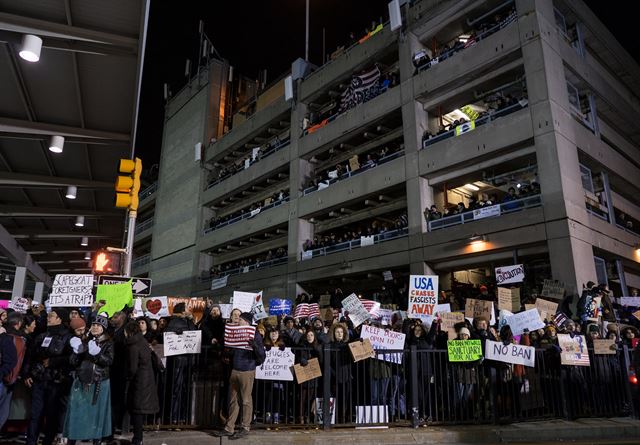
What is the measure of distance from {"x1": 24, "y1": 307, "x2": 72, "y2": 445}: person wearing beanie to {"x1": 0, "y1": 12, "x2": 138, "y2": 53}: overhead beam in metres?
4.57

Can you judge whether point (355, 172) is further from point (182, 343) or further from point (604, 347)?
point (182, 343)

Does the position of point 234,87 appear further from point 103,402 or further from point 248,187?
point 103,402

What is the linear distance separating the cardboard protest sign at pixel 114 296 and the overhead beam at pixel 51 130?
3.17 meters

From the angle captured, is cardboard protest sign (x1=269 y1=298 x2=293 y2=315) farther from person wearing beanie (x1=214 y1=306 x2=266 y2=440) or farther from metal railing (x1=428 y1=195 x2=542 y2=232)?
person wearing beanie (x1=214 y1=306 x2=266 y2=440)

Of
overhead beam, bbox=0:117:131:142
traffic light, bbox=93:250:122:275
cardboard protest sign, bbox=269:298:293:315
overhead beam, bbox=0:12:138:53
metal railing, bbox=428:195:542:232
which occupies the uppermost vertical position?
metal railing, bbox=428:195:542:232

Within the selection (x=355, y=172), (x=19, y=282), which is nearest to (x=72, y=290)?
(x=19, y=282)

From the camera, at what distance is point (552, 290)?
18.3 metres

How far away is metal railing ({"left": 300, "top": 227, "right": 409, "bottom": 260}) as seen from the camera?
27297 millimetres

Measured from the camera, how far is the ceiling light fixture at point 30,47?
7242mm

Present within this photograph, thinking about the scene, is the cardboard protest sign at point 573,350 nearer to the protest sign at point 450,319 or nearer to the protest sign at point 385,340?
the protest sign at point 450,319

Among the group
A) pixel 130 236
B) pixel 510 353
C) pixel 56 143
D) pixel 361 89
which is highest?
pixel 361 89

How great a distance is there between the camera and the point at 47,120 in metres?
10.2

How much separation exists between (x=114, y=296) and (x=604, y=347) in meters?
10.4

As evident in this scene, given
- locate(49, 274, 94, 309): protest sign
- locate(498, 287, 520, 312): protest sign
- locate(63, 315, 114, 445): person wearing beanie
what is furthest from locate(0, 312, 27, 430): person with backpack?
locate(498, 287, 520, 312): protest sign
